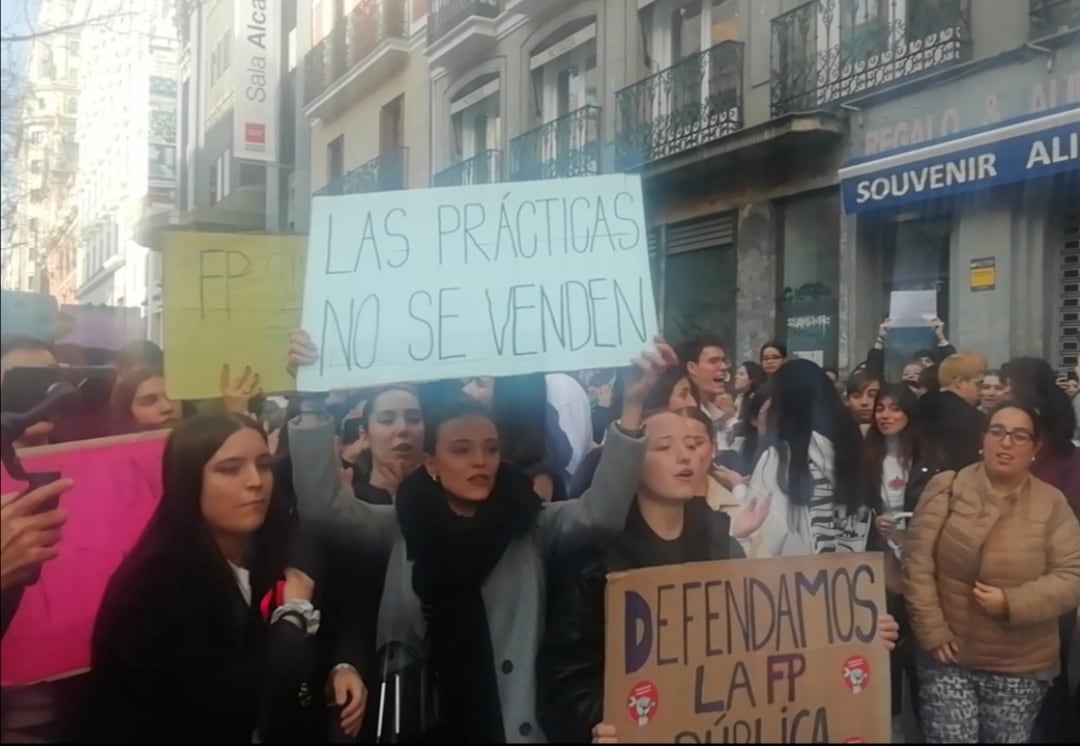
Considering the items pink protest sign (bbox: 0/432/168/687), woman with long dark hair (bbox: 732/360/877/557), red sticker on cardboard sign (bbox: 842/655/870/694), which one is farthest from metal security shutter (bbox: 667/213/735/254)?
pink protest sign (bbox: 0/432/168/687)

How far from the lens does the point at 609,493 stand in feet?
7.45

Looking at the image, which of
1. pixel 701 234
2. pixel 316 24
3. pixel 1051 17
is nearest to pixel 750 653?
pixel 701 234

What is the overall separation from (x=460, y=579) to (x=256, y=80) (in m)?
1.08

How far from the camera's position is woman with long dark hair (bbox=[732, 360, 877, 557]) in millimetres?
2535

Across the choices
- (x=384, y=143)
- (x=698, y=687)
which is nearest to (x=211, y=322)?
(x=384, y=143)

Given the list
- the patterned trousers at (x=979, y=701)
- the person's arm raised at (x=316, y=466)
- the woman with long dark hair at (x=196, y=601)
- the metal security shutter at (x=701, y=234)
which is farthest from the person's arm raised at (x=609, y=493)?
the patterned trousers at (x=979, y=701)

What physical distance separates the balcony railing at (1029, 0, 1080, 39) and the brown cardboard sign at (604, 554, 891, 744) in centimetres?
141

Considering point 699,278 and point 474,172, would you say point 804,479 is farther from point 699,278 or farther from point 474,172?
point 474,172

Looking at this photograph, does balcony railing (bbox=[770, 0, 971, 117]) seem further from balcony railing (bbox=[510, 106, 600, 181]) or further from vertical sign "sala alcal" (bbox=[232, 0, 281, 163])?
vertical sign "sala alcal" (bbox=[232, 0, 281, 163])

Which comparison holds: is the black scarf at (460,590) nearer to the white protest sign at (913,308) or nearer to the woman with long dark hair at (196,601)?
the woman with long dark hair at (196,601)

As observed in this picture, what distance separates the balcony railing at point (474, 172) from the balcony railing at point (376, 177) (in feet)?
0.25

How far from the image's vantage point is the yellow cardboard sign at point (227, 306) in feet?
6.87

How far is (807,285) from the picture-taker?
2.60 meters

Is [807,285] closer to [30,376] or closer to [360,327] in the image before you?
[360,327]
